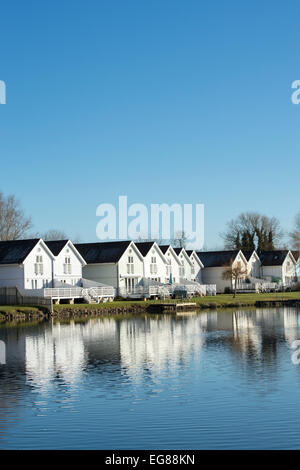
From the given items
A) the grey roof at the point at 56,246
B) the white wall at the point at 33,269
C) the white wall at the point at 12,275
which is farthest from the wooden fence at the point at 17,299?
the grey roof at the point at 56,246

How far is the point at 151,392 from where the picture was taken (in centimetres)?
2067

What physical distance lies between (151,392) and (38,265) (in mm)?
45226

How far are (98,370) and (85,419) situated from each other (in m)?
7.65

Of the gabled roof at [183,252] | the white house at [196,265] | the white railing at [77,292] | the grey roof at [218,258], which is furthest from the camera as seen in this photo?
the grey roof at [218,258]

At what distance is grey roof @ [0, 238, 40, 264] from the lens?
63075 mm

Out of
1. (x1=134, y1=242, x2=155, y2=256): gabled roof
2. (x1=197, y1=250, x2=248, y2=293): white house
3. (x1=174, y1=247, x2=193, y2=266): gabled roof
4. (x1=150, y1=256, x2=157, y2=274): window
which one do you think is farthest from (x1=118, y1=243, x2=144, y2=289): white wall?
(x1=197, y1=250, x2=248, y2=293): white house

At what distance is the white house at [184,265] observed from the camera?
88844 mm

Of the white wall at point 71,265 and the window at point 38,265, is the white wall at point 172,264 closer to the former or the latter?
the white wall at point 71,265

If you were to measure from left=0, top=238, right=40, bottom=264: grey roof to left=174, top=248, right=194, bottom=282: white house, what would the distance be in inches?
1067

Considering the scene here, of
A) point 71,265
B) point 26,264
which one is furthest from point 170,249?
point 26,264

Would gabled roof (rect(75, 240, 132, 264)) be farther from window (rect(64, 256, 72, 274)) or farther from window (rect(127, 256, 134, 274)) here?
window (rect(64, 256, 72, 274))
